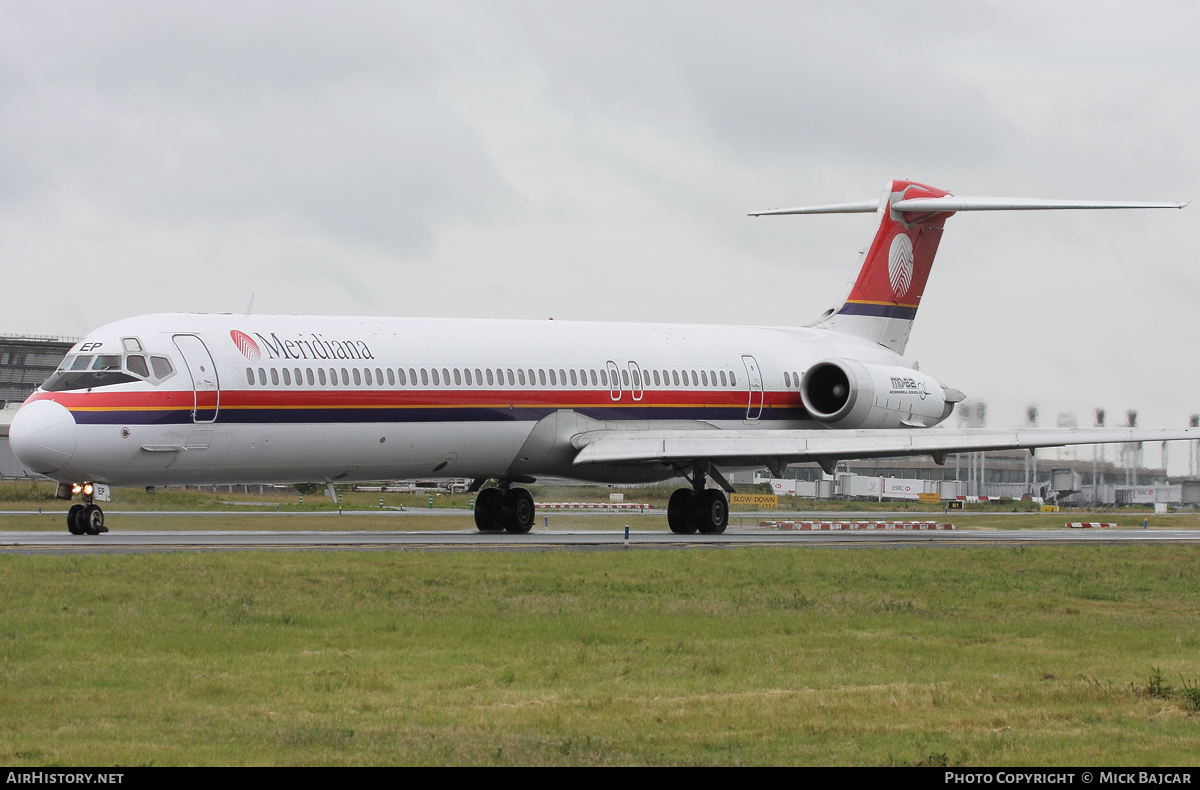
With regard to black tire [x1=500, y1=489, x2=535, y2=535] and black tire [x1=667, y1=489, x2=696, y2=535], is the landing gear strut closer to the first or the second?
black tire [x1=500, y1=489, x2=535, y2=535]

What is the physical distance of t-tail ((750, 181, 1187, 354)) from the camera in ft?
128

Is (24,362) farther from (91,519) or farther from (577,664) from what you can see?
(577,664)

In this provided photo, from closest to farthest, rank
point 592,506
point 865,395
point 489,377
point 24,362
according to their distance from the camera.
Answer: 1. point 489,377
2. point 865,395
3. point 592,506
4. point 24,362

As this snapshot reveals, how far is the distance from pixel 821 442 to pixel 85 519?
50.3 feet

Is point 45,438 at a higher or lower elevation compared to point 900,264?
lower

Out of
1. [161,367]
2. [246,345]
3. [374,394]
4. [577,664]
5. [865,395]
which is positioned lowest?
[577,664]

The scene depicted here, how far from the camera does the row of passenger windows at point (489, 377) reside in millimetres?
27406

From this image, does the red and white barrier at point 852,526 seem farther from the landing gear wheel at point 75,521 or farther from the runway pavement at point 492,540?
the landing gear wheel at point 75,521

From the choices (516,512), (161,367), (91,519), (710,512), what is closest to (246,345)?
(161,367)

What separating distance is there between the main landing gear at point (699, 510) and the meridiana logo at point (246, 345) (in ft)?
34.7

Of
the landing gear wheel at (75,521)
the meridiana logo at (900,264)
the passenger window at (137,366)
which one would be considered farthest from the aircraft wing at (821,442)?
the landing gear wheel at (75,521)

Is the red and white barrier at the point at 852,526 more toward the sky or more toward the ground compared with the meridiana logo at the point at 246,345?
more toward the ground

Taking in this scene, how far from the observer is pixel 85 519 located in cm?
2661

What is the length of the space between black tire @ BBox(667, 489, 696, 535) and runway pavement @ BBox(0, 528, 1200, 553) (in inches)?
13.7
